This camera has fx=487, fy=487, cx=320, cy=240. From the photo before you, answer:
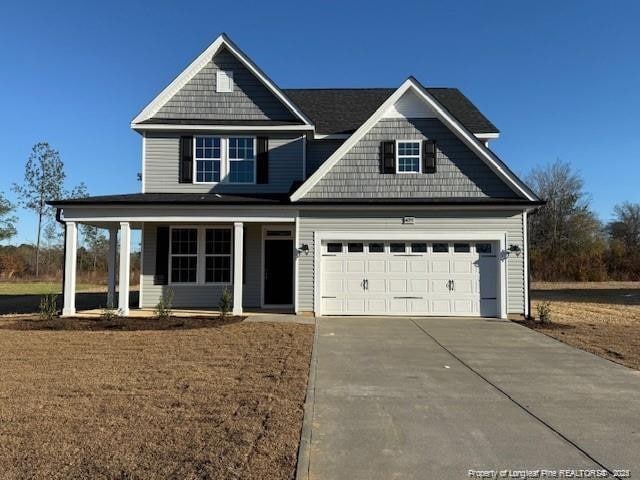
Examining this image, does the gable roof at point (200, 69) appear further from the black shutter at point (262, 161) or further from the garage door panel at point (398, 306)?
the garage door panel at point (398, 306)

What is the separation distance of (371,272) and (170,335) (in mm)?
5995

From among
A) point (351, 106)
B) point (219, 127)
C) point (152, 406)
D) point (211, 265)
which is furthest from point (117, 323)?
point (351, 106)

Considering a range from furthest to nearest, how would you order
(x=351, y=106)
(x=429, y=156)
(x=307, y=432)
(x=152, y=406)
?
(x=351, y=106) → (x=429, y=156) → (x=152, y=406) → (x=307, y=432)

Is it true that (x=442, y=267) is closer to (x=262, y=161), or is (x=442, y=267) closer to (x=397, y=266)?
(x=397, y=266)

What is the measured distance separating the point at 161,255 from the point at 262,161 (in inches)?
176

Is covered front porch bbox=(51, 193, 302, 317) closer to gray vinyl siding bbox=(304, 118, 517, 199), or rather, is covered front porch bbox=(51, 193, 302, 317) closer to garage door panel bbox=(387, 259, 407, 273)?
gray vinyl siding bbox=(304, 118, 517, 199)

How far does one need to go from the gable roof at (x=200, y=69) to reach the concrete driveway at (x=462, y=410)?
887 centimetres

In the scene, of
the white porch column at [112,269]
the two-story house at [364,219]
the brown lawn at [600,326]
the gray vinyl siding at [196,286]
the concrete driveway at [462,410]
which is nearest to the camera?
the concrete driveway at [462,410]

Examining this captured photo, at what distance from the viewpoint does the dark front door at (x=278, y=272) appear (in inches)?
630

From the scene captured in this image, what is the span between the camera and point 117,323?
40.8 ft

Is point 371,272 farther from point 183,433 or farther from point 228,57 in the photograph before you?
point 183,433

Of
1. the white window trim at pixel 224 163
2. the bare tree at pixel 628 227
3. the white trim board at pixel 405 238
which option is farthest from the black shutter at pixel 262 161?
the bare tree at pixel 628 227

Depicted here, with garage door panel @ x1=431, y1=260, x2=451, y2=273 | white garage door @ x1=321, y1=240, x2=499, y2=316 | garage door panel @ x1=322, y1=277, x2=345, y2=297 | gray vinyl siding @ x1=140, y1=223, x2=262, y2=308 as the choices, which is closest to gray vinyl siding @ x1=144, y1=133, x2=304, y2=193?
gray vinyl siding @ x1=140, y1=223, x2=262, y2=308

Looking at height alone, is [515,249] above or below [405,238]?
below
